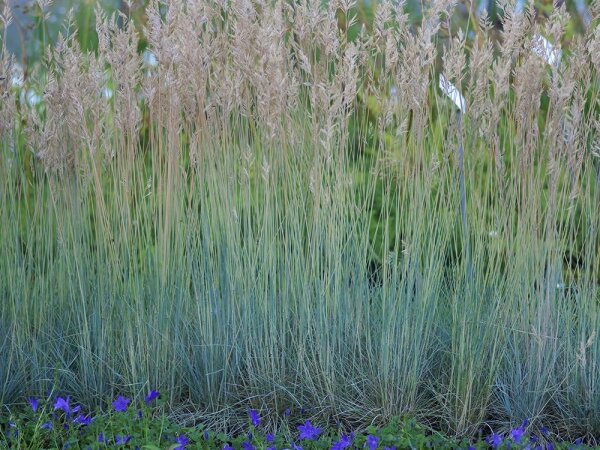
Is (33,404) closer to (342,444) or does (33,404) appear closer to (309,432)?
(309,432)

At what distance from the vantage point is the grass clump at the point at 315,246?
3041mm

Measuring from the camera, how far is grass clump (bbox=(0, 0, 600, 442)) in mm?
3041

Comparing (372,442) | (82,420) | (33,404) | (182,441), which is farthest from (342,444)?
(33,404)

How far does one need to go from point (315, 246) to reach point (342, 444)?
74cm

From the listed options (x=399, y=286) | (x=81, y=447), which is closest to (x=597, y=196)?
(x=399, y=286)

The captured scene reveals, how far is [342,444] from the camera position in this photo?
2.69m

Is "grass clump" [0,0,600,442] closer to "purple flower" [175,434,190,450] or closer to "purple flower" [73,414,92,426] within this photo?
"purple flower" [73,414,92,426]

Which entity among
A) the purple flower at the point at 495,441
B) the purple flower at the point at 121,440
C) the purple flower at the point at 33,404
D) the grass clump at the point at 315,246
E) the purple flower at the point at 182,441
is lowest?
the purple flower at the point at 495,441

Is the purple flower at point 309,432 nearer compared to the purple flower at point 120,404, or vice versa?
the purple flower at point 309,432

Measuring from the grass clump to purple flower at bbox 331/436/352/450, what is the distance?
330 mm

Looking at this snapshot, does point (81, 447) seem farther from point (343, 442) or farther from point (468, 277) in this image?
point (468, 277)

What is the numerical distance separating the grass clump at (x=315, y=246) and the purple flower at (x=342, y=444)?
330 millimetres

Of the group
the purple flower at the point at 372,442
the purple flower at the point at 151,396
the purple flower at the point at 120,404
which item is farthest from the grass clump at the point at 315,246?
the purple flower at the point at 372,442

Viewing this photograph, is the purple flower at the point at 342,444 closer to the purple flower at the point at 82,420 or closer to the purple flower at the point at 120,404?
the purple flower at the point at 120,404
